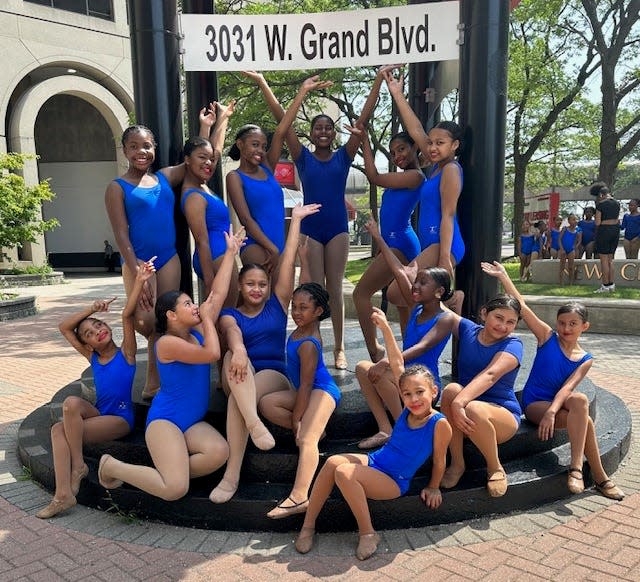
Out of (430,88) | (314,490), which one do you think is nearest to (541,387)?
(314,490)

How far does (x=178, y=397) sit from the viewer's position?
3.38m

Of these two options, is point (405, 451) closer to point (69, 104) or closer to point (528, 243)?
point (528, 243)

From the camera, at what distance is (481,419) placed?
323cm

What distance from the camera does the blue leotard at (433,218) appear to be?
394 centimetres

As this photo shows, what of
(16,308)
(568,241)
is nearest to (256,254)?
(568,241)

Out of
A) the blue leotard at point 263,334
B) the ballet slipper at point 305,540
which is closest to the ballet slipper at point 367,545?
the ballet slipper at point 305,540

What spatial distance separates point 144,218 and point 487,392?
247 cm

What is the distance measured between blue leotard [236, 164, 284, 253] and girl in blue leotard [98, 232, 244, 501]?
93 centimetres

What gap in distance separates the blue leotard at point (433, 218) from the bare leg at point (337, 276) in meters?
0.84

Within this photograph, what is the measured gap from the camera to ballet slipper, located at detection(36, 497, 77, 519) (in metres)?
3.42

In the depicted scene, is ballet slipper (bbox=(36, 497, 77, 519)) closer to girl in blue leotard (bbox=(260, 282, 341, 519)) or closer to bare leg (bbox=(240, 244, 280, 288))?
girl in blue leotard (bbox=(260, 282, 341, 519))

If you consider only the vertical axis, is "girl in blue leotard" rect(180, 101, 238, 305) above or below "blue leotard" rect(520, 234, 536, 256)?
above

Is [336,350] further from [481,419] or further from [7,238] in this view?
[7,238]

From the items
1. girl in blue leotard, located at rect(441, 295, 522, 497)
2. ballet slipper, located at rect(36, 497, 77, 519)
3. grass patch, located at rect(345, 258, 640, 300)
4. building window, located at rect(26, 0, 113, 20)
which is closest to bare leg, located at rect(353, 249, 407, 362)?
girl in blue leotard, located at rect(441, 295, 522, 497)
